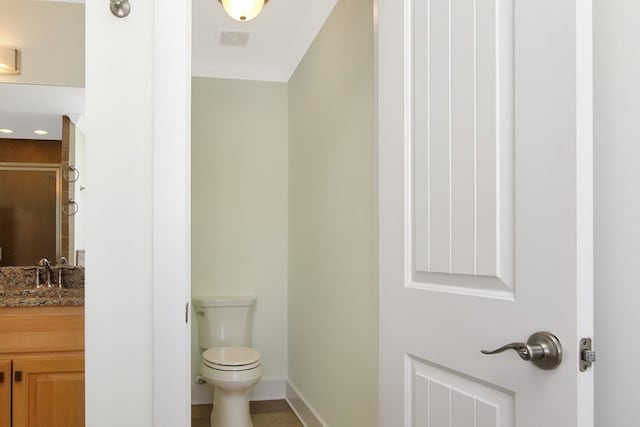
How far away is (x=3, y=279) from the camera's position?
2584 mm

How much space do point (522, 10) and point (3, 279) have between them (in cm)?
257

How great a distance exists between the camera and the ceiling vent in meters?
3.34

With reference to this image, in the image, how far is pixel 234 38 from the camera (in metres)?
3.43

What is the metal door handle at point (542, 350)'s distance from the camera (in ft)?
3.06

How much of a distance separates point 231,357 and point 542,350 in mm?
2467

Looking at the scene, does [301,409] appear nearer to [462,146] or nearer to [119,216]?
[119,216]

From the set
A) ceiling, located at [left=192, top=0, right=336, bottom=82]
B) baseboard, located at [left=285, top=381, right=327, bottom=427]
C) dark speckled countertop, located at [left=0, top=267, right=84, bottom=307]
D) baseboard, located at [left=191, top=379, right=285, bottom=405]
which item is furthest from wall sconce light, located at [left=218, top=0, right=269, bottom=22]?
baseboard, located at [left=191, top=379, right=285, bottom=405]

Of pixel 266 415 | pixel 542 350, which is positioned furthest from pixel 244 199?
pixel 542 350

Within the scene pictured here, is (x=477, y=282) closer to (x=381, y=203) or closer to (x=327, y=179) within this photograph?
(x=381, y=203)

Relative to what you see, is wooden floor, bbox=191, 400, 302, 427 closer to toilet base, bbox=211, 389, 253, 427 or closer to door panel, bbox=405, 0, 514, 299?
toilet base, bbox=211, 389, 253, 427

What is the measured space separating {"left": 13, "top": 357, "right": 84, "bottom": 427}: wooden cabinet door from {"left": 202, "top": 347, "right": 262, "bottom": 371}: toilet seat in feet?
3.54

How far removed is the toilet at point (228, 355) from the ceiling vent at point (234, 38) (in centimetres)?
172

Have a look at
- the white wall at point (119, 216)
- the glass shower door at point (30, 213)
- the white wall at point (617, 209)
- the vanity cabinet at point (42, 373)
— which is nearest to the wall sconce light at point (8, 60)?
the glass shower door at point (30, 213)

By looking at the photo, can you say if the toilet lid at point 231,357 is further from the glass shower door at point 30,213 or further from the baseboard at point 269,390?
the glass shower door at point 30,213
